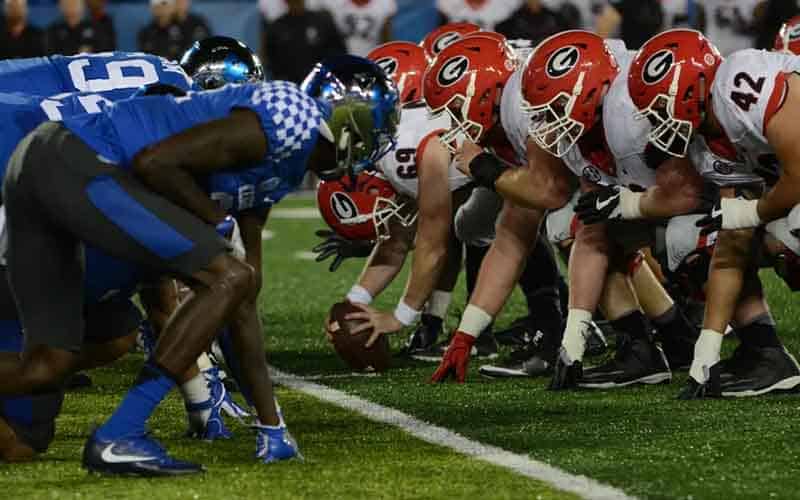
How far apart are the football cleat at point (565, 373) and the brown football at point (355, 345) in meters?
0.82

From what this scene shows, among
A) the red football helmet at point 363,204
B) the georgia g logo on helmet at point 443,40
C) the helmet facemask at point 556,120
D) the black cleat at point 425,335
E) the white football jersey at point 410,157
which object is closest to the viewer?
the helmet facemask at point 556,120

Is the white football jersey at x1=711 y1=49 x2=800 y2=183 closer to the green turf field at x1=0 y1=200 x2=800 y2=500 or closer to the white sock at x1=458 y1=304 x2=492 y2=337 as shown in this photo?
the green turf field at x1=0 y1=200 x2=800 y2=500

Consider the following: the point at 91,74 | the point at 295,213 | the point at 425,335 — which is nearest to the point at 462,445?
the point at 91,74

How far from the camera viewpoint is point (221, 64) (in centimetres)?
626

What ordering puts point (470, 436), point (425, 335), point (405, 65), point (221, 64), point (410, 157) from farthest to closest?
1. point (405, 65)
2. point (425, 335)
3. point (410, 157)
4. point (221, 64)
5. point (470, 436)

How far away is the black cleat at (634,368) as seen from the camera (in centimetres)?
623

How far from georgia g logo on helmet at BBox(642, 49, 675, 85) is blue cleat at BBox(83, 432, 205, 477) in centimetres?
217

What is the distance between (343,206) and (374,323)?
1.83 feet

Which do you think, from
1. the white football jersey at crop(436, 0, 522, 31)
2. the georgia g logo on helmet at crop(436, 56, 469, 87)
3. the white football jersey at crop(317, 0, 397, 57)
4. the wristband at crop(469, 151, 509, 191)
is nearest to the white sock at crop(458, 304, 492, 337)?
the wristband at crop(469, 151, 509, 191)

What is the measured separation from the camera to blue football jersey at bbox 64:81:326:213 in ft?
14.8

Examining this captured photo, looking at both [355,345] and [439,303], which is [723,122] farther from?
[439,303]

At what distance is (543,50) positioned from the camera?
6117 millimetres

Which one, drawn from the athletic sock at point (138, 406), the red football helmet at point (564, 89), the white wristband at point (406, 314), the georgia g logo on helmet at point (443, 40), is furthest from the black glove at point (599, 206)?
the georgia g logo on helmet at point (443, 40)

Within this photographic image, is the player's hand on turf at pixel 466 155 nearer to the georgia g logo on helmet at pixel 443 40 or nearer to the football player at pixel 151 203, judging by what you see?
the football player at pixel 151 203
